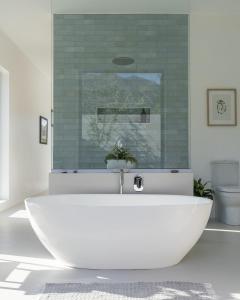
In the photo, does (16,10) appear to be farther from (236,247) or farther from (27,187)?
(236,247)

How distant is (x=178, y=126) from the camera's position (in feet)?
14.3

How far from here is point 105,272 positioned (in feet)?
8.93

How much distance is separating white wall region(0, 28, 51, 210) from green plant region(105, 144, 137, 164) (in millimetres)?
2243

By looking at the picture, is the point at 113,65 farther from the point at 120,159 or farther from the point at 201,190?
the point at 201,190

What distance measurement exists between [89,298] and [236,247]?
1.79 m

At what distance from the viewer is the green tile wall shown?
4324mm

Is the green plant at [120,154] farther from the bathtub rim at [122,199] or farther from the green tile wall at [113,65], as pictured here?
the bathtub rim at [122,199]

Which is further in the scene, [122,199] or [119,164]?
[119,164]

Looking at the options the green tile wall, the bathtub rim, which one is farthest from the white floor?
the green tile wall

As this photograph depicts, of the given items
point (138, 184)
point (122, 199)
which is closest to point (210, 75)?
point (138, 184)

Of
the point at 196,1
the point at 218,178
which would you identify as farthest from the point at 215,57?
the point at 218,178

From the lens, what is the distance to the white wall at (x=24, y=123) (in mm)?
6035

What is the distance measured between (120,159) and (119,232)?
167cm

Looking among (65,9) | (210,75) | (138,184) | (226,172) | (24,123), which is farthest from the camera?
(24,123)
